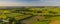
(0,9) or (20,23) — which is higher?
(0,9)

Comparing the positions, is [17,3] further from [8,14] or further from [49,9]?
[49,9]

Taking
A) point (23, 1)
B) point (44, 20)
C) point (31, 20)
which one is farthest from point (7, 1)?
point (44, 20)

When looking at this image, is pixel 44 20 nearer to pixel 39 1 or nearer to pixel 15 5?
pixel 39 1

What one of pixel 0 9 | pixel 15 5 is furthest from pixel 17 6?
pixel 0 9

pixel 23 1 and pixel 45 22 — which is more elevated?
pixel 23 1

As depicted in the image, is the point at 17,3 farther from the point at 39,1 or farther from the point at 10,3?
the point at 39,1
